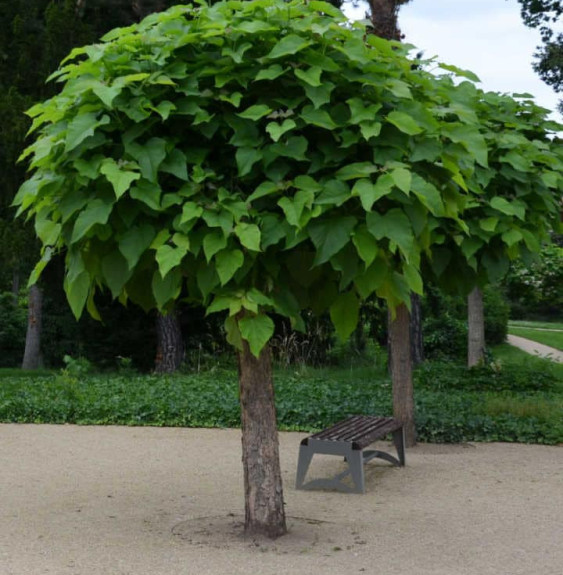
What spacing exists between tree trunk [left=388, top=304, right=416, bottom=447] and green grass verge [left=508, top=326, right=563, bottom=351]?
14835 mm

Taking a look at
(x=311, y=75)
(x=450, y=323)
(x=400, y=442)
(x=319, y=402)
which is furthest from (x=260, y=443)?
(x=450, y=323)

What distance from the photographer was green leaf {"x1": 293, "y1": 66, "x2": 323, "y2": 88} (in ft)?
14.3

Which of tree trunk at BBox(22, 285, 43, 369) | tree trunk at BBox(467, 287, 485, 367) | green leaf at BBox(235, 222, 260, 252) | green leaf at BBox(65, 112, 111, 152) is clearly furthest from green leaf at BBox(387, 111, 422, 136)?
tree trunk at BBox(22, 285, 43, 369)

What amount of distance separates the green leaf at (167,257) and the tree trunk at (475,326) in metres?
10.1

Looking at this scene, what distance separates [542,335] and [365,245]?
75.4 ft

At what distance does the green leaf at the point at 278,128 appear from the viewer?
14.4 ft

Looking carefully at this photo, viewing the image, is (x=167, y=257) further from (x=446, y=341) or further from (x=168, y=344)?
(x=446, y=341)

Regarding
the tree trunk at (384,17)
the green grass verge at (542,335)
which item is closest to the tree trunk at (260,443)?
the tree trunk at (384,17)

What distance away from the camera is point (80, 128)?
4.41m

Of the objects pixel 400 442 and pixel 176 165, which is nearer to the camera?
pixel 176 165

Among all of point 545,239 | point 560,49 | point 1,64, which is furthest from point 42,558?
point 560,49

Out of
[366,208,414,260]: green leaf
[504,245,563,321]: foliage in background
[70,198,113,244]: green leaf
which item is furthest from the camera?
[504,245,563,321]: foliage in background

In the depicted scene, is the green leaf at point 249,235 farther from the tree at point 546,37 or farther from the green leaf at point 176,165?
the tree at point 546,37

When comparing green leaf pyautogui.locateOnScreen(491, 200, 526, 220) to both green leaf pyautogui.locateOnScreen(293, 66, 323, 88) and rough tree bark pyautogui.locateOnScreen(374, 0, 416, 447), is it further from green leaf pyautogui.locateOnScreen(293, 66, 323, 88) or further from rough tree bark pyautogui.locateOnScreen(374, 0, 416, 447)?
green leaf pyautogui.locateOnScreen(293, 66, 323, 88)
